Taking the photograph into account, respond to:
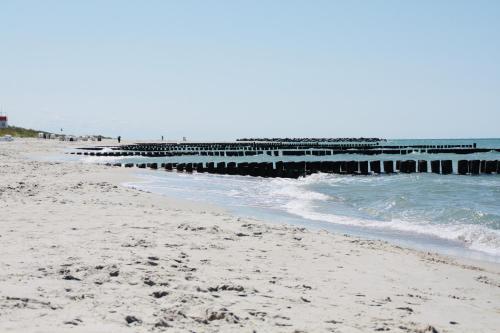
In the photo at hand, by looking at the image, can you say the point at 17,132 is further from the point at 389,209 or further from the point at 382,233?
the point at 382,233

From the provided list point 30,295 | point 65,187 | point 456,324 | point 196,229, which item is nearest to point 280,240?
point 196,229

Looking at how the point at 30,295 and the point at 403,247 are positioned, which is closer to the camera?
the point at 30,295

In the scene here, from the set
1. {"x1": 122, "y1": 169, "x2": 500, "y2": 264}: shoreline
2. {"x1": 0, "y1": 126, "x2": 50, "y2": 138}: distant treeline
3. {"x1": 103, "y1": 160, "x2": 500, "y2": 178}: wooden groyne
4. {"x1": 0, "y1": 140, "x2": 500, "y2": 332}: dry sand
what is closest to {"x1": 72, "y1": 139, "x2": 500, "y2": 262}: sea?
{"x1": 122, "y1": 169, "x2": 500, "y2": 264}: shoreline

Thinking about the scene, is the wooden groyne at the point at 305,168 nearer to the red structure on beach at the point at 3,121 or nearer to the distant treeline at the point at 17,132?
the distant treeline at the point at 17,132

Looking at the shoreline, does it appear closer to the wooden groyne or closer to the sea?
the sea

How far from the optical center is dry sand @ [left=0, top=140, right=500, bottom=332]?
419cm

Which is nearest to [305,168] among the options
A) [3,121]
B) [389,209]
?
[389,209]

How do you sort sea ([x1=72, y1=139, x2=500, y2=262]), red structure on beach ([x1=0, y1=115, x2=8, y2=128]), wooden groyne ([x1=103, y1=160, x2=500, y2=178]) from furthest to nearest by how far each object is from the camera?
red structure on beach ([x1=0, y1=115, x2=8, y2=128]) → wooden groyne ([x1=103, y1=160, x2=500, y2=178]) → sea ([x1=72, y1=139, x2=500, y2=262])

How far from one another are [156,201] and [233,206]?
184cm

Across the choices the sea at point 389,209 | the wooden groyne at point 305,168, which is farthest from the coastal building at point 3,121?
the sea at point 389,209

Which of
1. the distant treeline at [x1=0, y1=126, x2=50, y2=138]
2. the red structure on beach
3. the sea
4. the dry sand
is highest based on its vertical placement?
the red structure on beach

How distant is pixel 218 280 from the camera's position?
5.43 meters

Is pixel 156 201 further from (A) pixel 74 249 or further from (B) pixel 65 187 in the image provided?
(A) pixel 74 249

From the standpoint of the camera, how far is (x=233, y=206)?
541 inches
